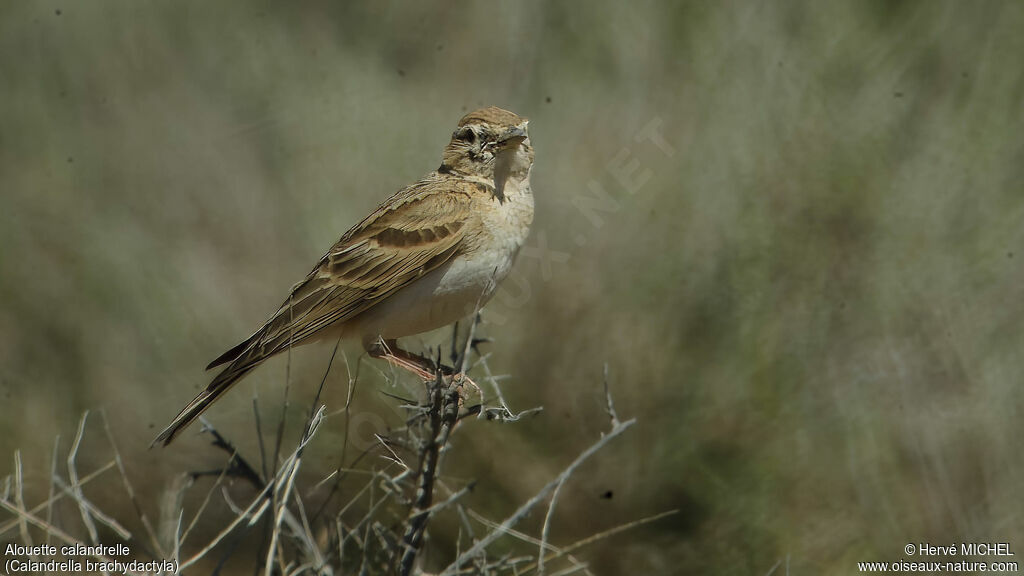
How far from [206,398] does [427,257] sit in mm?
939

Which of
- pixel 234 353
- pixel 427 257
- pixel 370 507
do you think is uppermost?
pixel 427 257

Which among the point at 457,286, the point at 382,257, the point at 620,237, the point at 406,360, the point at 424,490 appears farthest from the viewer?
the point at 620,237

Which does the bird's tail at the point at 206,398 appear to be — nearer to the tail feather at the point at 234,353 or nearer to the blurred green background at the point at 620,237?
the tail feather at the point at 234,353

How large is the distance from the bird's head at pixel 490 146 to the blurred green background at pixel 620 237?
94cm

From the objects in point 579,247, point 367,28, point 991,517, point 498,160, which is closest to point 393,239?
point 498,160

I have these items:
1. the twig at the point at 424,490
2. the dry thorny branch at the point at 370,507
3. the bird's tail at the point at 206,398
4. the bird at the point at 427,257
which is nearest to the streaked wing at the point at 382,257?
the bird at the point at 427,257

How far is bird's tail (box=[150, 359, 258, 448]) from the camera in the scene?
320 cm

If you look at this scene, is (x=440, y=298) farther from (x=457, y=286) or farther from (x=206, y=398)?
(x=206, y=398)

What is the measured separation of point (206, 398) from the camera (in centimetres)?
325

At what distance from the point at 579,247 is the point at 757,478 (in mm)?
1374

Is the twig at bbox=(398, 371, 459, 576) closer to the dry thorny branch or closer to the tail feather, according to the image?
the dry thorny branch

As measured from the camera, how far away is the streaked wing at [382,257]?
359 cm

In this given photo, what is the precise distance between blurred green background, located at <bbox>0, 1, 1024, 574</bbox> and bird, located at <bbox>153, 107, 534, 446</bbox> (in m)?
0.88

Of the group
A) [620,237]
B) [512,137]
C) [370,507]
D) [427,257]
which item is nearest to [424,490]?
[370,507]
